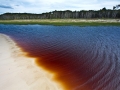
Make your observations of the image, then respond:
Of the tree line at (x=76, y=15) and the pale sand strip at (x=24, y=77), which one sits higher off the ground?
the tree line at (x=76, y=15)

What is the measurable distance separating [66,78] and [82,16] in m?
121

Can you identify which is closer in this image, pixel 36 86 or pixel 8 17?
pixel 36 86

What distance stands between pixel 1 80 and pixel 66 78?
Result: 3.74 metres

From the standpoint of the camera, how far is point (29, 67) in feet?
30.4

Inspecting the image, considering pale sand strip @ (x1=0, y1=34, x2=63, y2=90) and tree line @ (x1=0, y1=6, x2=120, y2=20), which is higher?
tree line @ (x1=0, y1=6, x2=120, y2=20)

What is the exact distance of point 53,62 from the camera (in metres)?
10.6

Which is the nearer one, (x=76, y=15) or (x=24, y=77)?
(x=24, y=77)

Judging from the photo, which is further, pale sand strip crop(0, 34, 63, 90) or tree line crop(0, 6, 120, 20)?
tree line crop(0, 6, 120, 20)

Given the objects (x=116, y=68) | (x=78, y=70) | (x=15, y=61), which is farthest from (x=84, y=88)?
(x=15, y=61)

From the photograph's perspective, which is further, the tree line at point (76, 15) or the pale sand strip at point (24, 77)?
the tree line at point (76, 15)

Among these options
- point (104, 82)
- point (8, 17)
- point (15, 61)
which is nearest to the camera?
point (104, 82)

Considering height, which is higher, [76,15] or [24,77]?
[76,15]

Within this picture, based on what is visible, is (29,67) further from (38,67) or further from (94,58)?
(94,58)

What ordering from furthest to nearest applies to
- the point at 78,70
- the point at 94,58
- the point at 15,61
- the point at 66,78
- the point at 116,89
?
the point at 94,58
the point at 15,61
the point at 78,70
the point at 66,78
the point at 116,89
